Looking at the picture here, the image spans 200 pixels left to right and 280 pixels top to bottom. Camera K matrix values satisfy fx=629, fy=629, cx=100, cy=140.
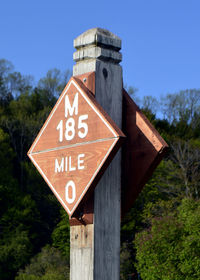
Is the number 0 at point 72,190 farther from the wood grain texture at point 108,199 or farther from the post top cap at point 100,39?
the post top cap at point 100,39

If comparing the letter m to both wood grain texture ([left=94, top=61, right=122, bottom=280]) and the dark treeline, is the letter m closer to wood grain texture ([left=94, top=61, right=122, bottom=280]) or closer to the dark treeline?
wood grain texture ([left=94, top=61, right=122, bottom=280])

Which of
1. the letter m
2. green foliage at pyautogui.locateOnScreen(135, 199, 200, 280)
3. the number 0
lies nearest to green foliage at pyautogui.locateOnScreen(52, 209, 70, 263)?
green foliage at pyautogui.locateOnScreen(135, 199, 200, 280)

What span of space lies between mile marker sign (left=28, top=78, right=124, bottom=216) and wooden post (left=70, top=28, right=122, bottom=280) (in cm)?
14

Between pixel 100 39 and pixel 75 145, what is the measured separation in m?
0.79

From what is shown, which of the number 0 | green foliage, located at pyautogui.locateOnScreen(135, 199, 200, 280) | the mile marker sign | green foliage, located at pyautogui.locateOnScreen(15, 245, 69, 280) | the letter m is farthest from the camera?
green foliage, located at pyautogui.locateOnScreen(15, 245, 69, 280)

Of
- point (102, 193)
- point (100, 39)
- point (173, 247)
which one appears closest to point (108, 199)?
point (102, 193)

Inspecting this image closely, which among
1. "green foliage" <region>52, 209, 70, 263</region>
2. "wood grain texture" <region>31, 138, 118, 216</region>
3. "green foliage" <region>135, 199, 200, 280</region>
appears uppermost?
"green foliage" <region>52, 209, 70, 263</region>

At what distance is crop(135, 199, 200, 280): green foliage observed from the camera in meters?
33.6

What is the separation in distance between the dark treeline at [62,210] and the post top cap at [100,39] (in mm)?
29475

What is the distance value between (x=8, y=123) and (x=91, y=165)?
6004 cm

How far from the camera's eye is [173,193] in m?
50.3

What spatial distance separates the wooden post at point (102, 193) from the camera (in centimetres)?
422

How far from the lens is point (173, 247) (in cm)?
3516

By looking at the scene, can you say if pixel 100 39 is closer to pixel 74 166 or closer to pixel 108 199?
pixel 74 166
